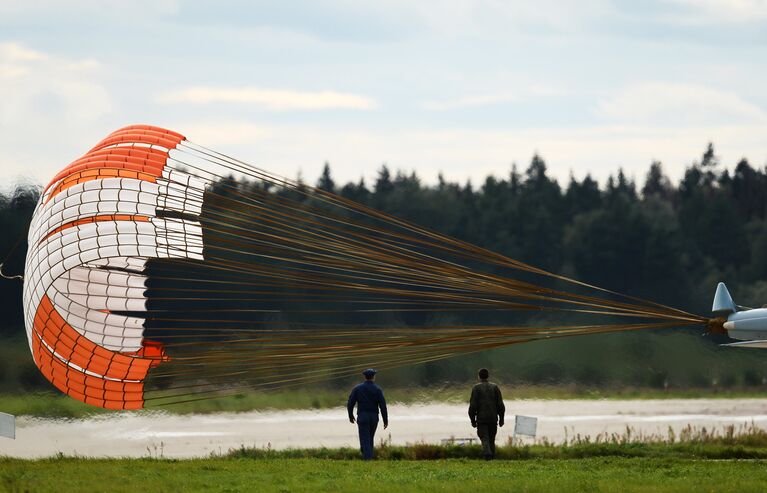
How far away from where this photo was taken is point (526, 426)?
2042cm

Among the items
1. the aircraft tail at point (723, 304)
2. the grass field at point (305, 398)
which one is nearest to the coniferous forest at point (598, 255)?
the grass field at point (305, 398)

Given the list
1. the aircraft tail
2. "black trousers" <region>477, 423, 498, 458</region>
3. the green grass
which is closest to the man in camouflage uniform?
"black trousers" <region>477, 423, 498, 458</region>

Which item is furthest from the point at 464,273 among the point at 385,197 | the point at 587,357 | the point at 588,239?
the point at 385,197

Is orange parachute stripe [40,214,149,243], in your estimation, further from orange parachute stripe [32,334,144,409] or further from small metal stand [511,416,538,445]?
small metal stand [511,416,538,445]

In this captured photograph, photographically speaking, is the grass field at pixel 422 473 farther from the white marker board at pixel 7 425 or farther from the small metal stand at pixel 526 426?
the white marker board at pixel 7 425

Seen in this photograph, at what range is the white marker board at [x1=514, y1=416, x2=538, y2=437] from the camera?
20.3 m

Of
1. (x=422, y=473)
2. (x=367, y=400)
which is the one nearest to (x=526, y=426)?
(x=367, y=400)

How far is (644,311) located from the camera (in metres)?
15.4

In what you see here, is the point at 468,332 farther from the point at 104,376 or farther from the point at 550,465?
the point at 104,376

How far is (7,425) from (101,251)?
4391mm

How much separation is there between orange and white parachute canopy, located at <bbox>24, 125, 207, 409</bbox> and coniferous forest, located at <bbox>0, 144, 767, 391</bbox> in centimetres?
646

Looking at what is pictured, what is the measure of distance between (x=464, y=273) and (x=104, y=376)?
4.93 meters

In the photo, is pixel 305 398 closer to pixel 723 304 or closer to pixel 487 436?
pixel 487 436

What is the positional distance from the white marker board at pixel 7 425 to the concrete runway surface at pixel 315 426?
7.72 ft
